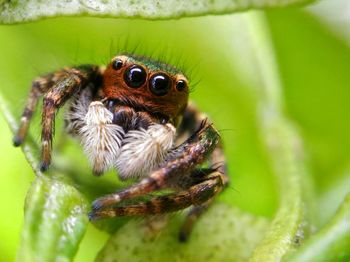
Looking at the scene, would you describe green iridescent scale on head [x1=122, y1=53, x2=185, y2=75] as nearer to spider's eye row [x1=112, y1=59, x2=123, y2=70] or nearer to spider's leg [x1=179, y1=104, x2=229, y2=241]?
spider's eye row [x1=112, y1=59, x2=123, y2=70]

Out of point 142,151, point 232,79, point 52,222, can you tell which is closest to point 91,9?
point 142,151

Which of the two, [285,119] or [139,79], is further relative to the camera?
[285,119]

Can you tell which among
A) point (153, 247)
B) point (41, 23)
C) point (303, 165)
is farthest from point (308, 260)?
point (41, 23)

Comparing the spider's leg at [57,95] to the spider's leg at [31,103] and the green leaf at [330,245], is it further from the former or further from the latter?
the green leaf at [330,245]

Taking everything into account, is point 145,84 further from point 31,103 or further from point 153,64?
point 31,103

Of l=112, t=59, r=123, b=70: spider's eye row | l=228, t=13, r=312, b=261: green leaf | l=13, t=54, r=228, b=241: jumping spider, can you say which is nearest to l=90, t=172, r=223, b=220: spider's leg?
l=13, t=54, r=228, b=241: jumping spider

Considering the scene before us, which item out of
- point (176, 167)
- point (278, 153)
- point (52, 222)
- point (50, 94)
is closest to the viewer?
point (52, 222)

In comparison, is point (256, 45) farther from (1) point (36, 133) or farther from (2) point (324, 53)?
(1) point (36, 133)

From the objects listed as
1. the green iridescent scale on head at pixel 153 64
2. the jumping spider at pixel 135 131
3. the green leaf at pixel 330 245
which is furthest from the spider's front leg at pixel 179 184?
the green leaf at pixel 330 245
